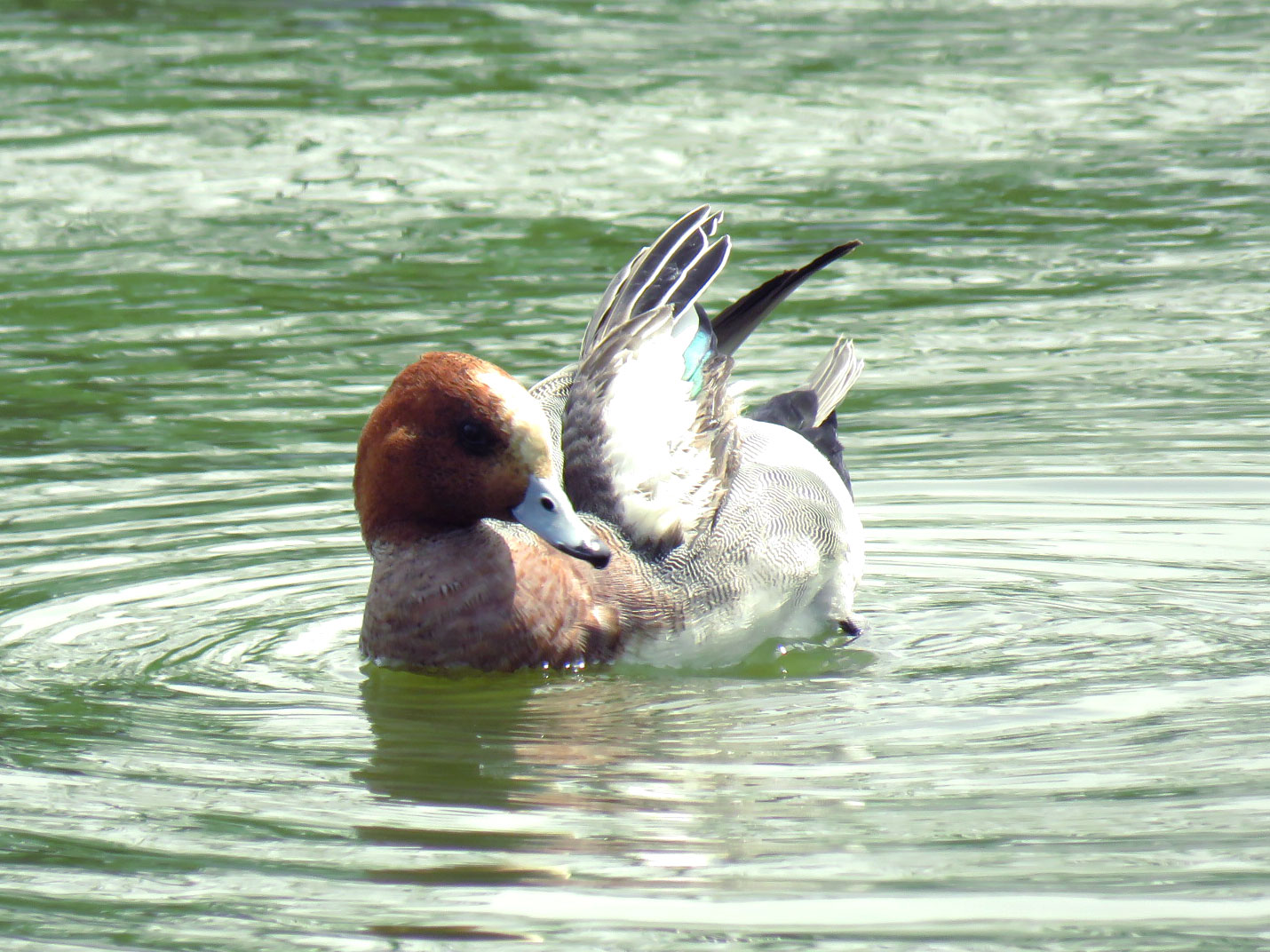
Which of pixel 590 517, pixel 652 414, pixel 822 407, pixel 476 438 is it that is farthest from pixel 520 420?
pixel 822 407

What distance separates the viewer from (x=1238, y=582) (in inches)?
290

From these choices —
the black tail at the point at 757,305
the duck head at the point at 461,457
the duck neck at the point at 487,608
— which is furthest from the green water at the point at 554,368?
the black tail at the point at 757,305

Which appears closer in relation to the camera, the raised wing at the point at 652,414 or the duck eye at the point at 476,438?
the duck eye at the point at 476,438

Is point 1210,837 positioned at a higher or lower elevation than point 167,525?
higher

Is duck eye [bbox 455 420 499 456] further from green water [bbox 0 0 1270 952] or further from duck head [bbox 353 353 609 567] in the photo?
green water [bbox 0 0 1270 952]

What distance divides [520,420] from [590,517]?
52 cm

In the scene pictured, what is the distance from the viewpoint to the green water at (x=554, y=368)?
16.3ft

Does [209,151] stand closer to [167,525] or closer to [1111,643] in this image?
[167,525]

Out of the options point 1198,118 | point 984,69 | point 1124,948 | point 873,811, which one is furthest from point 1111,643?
point 984,69

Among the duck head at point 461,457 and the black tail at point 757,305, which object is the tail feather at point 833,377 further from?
the duck head at point 461,457

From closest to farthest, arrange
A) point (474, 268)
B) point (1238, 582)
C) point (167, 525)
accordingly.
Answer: point (1238, 582) < point (167, 525) < point (474, 268)

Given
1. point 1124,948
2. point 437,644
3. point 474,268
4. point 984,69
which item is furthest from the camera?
point 984,69

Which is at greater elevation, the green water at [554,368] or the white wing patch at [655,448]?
the white wing patch at [655,448]

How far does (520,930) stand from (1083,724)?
192 centimetres
